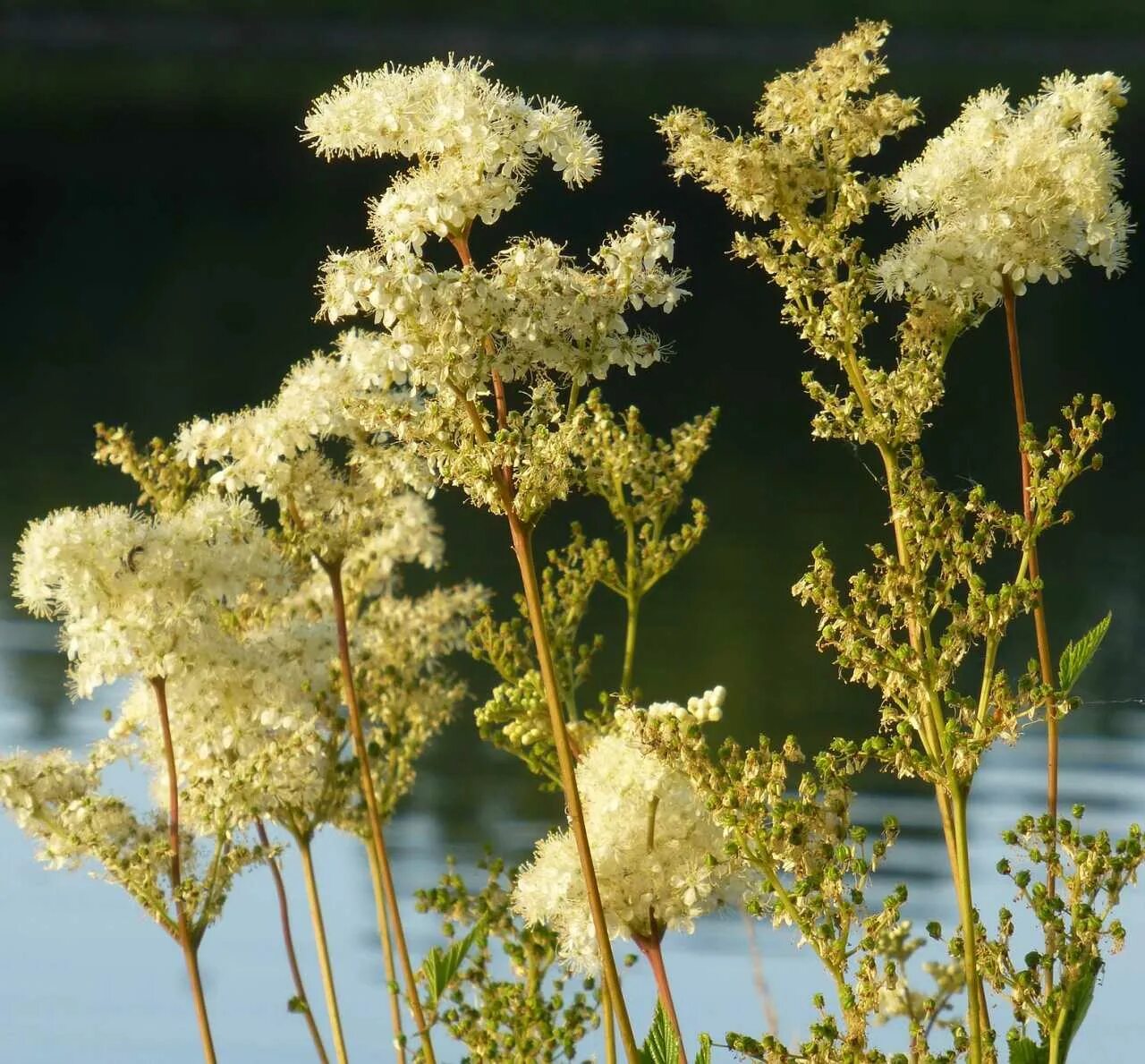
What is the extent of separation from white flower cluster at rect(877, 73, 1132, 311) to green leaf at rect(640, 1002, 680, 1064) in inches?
30.2

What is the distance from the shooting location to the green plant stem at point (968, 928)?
1.85 metres

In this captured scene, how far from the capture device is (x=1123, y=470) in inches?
532

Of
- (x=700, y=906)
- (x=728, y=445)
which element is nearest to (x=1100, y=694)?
(x=728, y=445)

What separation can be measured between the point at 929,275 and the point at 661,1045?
814mm

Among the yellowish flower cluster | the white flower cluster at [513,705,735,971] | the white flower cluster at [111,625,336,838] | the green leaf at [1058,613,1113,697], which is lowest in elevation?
the white flower cluster at [513,705,735,971]

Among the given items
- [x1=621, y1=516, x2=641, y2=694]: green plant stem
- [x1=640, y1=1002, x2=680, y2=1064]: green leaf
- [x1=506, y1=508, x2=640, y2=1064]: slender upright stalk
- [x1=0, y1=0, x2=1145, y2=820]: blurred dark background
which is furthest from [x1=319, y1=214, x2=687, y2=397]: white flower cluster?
[x1=640, y1=1002, x2=680, y2=1064]: green leaf

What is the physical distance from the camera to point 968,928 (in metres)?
1.85

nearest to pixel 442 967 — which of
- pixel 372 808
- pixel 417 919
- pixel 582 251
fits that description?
pixel 372 808

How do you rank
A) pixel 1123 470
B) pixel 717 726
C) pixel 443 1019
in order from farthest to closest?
pixel 1123 470 < pixel 717 726 < pixel 443 1019

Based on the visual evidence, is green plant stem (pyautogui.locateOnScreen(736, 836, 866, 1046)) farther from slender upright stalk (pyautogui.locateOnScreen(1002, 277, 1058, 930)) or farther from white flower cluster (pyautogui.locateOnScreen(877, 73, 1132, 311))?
white flower cluster (pyautogui.locateOnScreen(877, 73, 1132, 311))

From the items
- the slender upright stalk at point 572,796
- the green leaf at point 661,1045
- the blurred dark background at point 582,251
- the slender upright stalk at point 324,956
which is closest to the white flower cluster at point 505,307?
the slender upright stalk at point 572,796

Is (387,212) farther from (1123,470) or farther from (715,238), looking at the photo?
(715,238)

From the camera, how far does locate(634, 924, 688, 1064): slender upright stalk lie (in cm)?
204

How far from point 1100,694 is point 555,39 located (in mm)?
36827
